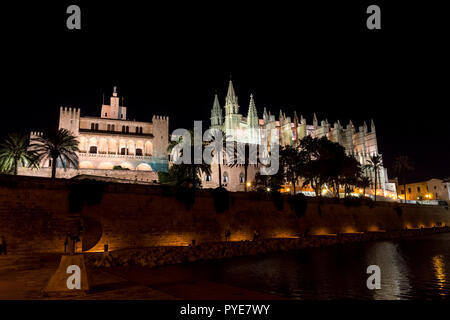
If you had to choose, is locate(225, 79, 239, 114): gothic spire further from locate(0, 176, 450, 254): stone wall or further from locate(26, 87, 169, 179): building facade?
locate(0, 176, 450, 254): stone wall

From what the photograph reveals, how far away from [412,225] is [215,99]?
63.0 metres

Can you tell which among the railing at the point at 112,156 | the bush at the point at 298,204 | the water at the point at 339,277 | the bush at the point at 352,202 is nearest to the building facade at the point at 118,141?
the railing at the point at 112,156

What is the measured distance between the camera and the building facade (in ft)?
186

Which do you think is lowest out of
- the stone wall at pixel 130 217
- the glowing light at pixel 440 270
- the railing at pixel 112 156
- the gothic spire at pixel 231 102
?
the glowing light at pixel 440 270

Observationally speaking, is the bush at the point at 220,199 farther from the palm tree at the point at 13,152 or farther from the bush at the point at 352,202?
the palm tree at the point at 13,152

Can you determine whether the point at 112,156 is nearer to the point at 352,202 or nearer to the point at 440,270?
the point at 352,202

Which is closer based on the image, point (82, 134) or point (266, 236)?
point (266, 236)

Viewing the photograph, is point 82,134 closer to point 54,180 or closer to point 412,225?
point 54,180

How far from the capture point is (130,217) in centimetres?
1862

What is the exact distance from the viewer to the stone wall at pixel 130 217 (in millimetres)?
15195

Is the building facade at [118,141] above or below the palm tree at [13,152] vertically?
above

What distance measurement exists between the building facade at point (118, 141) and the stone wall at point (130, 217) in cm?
3405

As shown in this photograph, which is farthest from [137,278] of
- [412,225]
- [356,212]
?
[412,225]
